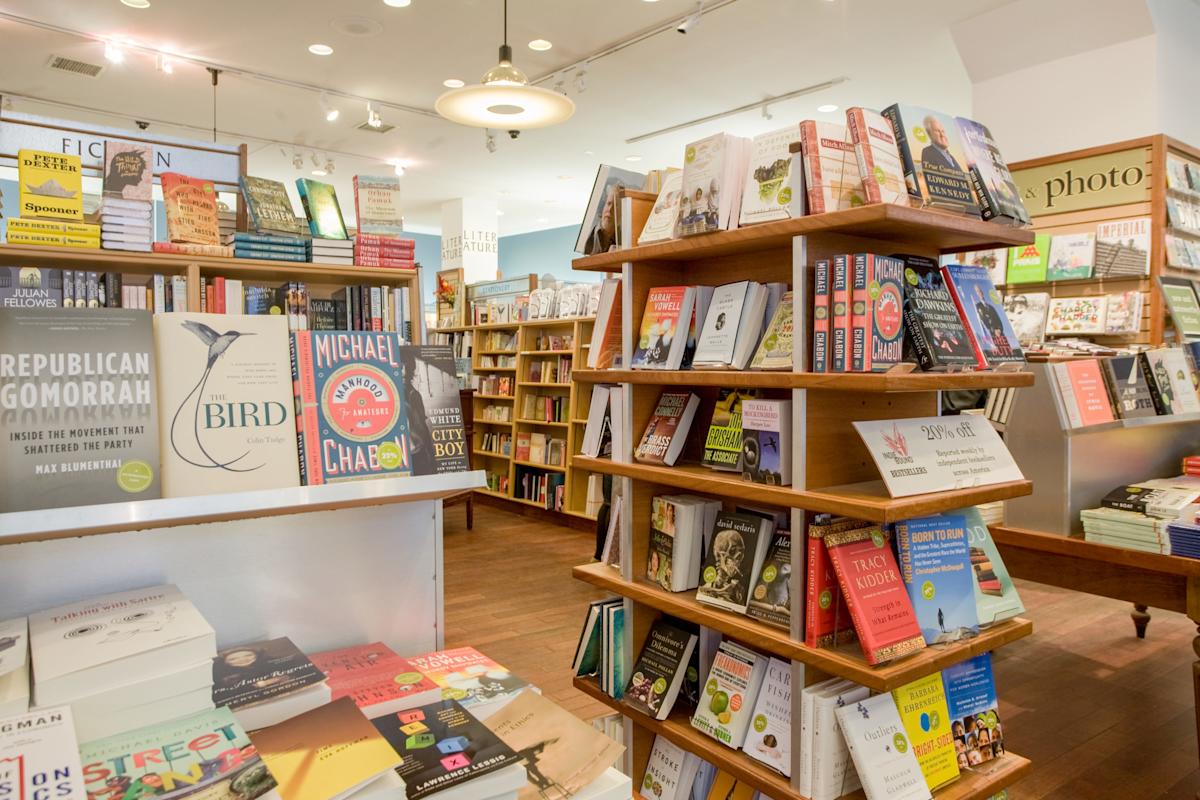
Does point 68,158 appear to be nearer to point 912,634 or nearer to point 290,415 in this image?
point 290,415

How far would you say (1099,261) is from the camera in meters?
4.23

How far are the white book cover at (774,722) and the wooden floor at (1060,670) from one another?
3.66 feet

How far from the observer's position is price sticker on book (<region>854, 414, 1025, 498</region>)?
1710 mm

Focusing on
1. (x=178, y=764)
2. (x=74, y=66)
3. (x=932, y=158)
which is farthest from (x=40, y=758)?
(x=74, y=66)

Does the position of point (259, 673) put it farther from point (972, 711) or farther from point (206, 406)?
point (972, 711)

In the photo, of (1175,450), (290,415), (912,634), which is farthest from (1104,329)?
(290,415)

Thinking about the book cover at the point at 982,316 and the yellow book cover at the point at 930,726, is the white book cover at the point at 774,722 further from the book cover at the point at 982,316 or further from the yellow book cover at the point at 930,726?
the book cover at the point at 982,316

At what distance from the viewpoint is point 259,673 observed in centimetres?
111

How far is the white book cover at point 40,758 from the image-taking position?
2.39 feet

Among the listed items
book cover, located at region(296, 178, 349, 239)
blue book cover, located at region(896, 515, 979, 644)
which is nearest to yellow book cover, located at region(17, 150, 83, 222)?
book cover, located at region(296, 178, 349, 239)

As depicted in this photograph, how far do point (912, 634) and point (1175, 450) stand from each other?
202 cm

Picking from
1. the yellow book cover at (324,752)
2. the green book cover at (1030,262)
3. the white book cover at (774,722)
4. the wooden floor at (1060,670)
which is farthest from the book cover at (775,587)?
the green book cover at (1030,262)

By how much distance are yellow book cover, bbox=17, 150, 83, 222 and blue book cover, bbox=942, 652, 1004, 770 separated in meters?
3.29

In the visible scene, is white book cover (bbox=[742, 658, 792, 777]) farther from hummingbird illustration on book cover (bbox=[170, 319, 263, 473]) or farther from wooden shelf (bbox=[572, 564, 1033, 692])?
hummingbird illustration on book cover (bbox=[170, 319, 263, 473])
